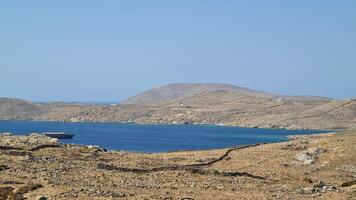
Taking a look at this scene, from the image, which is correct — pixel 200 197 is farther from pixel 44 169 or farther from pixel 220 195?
pixel 44 169

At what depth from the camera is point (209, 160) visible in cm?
5681

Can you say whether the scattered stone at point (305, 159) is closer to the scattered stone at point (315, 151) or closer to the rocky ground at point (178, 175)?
the rocky ground at point (178, 175)

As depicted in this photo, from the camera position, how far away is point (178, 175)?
40.5 metres

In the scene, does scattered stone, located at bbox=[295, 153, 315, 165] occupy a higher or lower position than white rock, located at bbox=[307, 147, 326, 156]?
lower

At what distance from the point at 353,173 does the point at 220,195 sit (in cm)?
2060

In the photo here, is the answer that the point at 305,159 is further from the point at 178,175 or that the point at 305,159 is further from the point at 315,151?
the point at 178,175

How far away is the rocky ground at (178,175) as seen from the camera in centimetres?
3133

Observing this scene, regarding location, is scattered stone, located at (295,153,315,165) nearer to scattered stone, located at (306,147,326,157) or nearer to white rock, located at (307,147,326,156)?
scattered stone, located at (306,147,326,157)

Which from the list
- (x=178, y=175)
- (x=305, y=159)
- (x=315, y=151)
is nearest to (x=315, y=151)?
(x=315, y=151)

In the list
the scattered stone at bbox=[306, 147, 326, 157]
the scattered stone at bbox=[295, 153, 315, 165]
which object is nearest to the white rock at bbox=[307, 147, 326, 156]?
the scattered stone at bbox=[306, 147, 326, 157]

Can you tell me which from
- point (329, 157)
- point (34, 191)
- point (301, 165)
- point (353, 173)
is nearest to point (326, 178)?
point (353, 173)

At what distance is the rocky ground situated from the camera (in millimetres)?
31328

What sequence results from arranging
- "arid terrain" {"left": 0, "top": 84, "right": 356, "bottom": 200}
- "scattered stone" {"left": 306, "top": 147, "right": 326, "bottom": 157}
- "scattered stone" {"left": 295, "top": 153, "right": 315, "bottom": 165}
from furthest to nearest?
1. "scattered stone" {"left": 306, "top": 147, "right": 326, "bottom": 157}
2. "scattered stone" {"left": 295, "top": 153, "right": 315, "bottom": 165}
3. "arid terrain" {"left": 0, "top": 84, "right": 356, "bottom": 200}

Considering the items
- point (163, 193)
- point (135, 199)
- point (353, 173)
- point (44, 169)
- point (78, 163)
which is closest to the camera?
point (135, 199)
